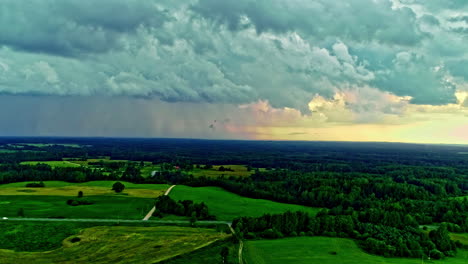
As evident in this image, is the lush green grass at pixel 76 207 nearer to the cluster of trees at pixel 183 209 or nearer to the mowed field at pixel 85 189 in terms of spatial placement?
the cluster of trees at pixel 183 209

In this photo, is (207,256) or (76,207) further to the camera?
(76,207)

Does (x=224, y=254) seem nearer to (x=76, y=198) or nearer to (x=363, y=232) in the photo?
(x=363, y=232)

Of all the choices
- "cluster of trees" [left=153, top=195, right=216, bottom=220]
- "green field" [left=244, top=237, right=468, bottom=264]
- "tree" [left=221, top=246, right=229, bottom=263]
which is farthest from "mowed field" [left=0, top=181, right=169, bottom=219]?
"green field" [left=244, top=237, right=468, bottom=264]

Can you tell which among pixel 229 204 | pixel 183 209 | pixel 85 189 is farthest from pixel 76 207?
pixel 229 204

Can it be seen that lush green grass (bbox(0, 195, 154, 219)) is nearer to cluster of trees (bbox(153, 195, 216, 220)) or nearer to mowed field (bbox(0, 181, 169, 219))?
mowed field (bbox(0, 181, 169, 219))

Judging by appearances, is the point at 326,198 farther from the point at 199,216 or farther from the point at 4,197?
the point at 4,197

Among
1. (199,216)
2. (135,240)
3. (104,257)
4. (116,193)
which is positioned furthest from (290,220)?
(116,193)

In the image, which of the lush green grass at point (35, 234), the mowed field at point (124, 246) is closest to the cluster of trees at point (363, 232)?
the mowed field at point (124, 246)
